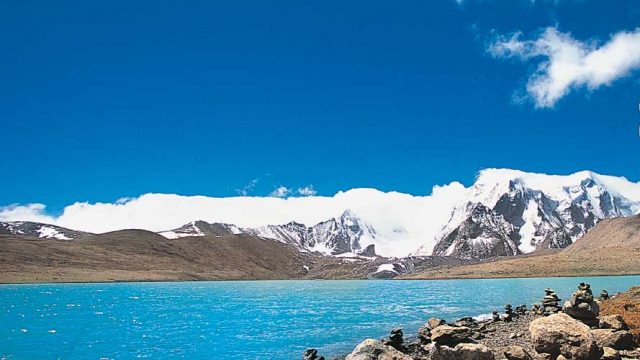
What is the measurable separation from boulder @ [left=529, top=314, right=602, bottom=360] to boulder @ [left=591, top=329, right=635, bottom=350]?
248 cm

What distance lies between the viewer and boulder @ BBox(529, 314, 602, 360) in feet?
84.9

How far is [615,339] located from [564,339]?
4161 mm

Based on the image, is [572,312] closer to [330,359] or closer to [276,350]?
[330,359]

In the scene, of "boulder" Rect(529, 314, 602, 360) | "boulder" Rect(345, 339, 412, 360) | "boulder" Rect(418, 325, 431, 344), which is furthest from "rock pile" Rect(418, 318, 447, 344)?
"boulder" Rect(529, 314, 602, 360)

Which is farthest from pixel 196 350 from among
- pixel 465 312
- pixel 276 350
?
pixel 465 312

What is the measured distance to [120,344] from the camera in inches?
2057

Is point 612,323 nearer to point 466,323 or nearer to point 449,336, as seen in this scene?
point 449,336

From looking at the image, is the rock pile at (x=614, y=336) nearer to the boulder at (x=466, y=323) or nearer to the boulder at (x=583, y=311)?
the boulder at (x=583, y=311)

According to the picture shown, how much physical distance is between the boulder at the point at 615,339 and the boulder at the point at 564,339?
2484mm

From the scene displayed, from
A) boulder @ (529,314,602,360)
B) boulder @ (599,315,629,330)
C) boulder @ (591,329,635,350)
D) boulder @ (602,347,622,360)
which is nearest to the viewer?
boulder @ (529,314,602,360)

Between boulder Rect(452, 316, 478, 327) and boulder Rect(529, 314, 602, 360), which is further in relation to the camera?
boulder Rect(452, 316, 478, 327)

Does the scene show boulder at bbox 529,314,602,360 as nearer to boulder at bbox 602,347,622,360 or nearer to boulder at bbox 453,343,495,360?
boulder at bbox 602,347,622,360

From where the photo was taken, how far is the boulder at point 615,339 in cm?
2867

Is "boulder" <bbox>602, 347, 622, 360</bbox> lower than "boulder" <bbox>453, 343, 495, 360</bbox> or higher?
lower
